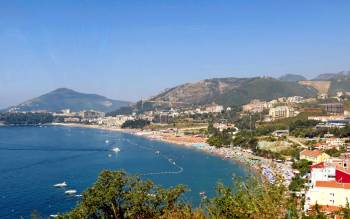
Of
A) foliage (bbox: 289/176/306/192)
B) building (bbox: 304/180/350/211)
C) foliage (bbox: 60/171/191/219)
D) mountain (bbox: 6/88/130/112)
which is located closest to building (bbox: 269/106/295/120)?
foliage (bbox: 289/176/306/192)

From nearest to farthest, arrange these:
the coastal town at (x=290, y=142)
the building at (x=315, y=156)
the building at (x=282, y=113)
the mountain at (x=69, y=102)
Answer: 1. the coastal town at (x=290, y=142)
2. the building at (x=315, y=156)
3. the building at (x=282, y=113)
4. the mountain at (x=69, y=102)

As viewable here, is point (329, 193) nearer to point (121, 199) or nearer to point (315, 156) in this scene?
point (121, 199)

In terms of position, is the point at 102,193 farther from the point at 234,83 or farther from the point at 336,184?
the point at 234,83

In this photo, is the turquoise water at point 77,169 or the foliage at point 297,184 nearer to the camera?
the foliage at point 297,184

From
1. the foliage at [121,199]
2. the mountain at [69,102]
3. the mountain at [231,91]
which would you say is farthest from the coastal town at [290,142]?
the mountain at [69,102]

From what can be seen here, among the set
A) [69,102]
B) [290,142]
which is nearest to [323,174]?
[290,142]

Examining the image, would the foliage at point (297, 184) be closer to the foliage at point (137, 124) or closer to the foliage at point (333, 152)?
the foliage at point (333, 152)
